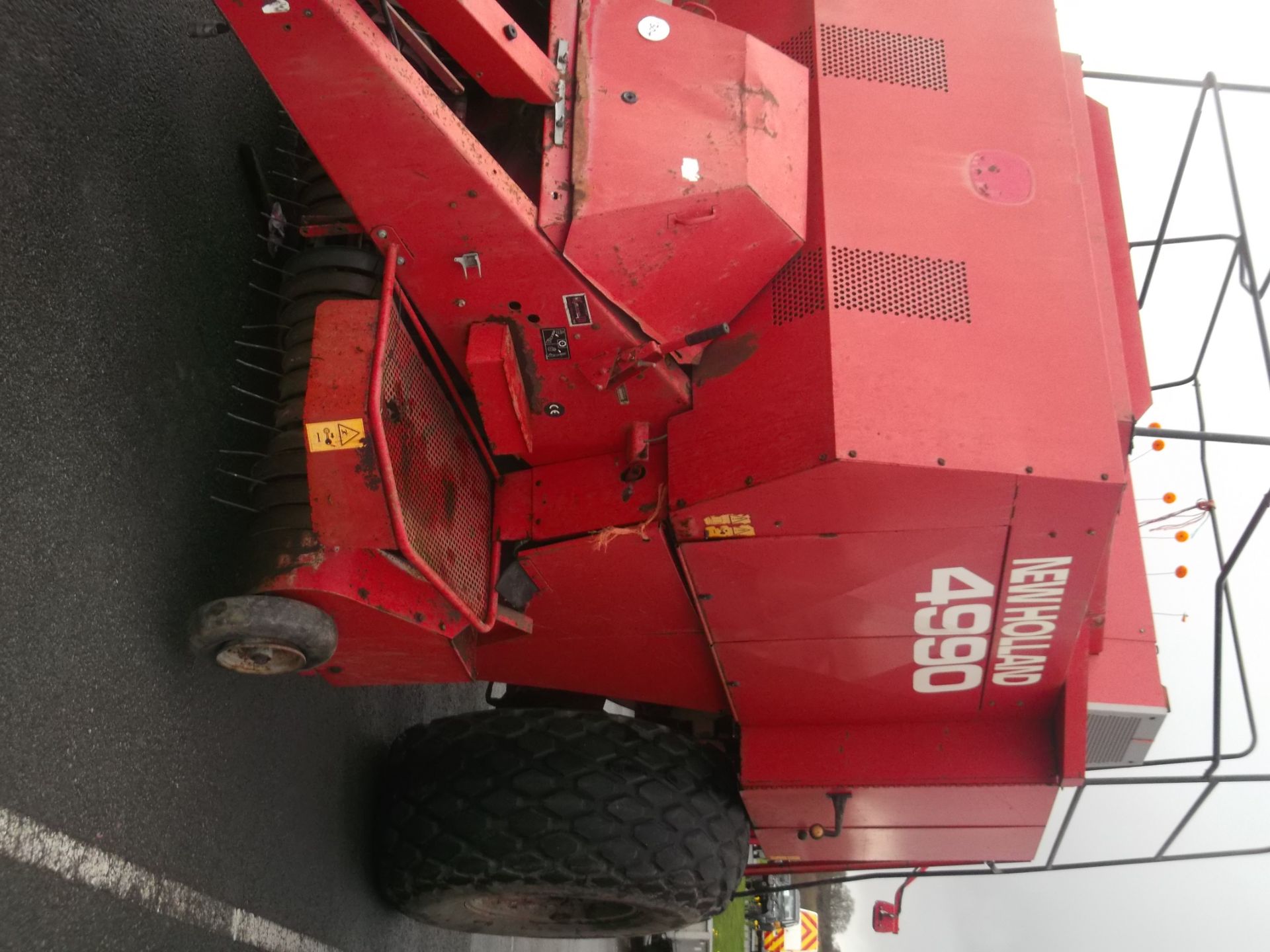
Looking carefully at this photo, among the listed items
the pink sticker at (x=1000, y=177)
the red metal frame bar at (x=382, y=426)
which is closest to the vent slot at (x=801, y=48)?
the pink sticker at (x=1000, y=177)

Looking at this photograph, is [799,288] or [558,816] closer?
[799,288]

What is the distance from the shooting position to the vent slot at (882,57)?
11.3ft

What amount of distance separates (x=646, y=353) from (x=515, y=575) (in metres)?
0.88

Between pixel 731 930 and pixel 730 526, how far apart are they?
832 centimetres

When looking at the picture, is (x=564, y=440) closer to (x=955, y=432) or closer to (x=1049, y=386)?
(x=955, y=432)

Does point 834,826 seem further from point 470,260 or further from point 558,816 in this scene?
point 470,260

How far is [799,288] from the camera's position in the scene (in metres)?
3.12

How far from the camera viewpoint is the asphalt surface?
258cm

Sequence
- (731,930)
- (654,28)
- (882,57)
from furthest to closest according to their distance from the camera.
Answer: (731,930) → (882,57) → (654,28)

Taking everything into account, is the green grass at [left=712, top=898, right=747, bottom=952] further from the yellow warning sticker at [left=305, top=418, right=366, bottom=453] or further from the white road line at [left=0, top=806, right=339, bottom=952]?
the yellow warning sticker at [left=305, top=418, right=366, bottom=453]

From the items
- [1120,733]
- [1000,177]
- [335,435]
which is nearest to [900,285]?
[1000,177]

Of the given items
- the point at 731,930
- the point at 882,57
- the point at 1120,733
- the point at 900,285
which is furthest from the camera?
the point at 731,930

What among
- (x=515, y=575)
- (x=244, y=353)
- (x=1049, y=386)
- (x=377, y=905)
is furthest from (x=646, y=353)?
(x=377, y=905)

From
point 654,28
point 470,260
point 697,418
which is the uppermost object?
point 654,28
